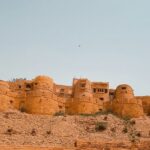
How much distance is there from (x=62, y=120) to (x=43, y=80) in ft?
23.0

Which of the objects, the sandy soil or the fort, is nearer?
the sandy soil

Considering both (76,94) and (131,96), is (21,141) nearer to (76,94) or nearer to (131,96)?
(76,94)

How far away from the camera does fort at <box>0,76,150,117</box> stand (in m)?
53.0

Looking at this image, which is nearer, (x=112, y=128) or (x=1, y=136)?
(x=1, y=136)

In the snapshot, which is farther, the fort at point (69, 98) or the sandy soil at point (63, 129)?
the fort at point (69, 98)

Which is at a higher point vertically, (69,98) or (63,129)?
(69,98)

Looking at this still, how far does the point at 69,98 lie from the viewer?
2222 inches

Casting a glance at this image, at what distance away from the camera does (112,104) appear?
56.2m

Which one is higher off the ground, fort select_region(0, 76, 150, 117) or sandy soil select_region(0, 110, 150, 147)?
fort select_region(0, 76, 150, 117)

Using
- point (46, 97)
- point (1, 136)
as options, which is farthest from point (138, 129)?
point (1, 136)

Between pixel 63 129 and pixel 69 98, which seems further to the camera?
pixel 69 98

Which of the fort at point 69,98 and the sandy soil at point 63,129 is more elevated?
the fort at point 69,98

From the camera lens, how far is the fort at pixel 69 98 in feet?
174

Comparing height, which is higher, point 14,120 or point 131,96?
point 131,96
